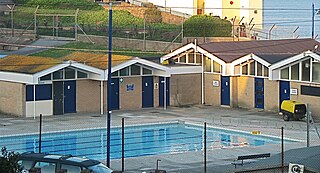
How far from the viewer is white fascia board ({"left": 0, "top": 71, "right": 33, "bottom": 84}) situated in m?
35.1

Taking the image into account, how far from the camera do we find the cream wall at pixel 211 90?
133 feet

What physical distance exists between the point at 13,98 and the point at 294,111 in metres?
11.6

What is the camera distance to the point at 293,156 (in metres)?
21.4

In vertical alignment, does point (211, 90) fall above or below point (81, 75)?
below

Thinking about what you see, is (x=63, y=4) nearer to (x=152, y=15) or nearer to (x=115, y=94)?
(x=152, y=15)

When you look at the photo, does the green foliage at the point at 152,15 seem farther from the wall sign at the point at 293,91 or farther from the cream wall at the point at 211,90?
the wall sign at the point at 293,91

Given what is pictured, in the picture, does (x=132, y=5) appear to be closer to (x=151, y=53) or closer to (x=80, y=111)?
(x=151, y=53)

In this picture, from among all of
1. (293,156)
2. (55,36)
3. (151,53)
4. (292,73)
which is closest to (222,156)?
(293,156)

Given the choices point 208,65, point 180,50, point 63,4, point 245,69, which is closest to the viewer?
point 245,69

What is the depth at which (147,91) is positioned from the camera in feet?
130

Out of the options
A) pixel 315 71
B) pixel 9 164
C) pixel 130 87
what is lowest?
pixel 9 164

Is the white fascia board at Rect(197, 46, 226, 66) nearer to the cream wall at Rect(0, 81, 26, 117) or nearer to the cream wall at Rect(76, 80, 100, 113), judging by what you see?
the cream wall at Rect(76, 80, 100, 113)

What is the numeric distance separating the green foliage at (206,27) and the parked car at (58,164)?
3774 centimetres

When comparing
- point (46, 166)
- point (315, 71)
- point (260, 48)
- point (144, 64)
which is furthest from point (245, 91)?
point (46, 166)
